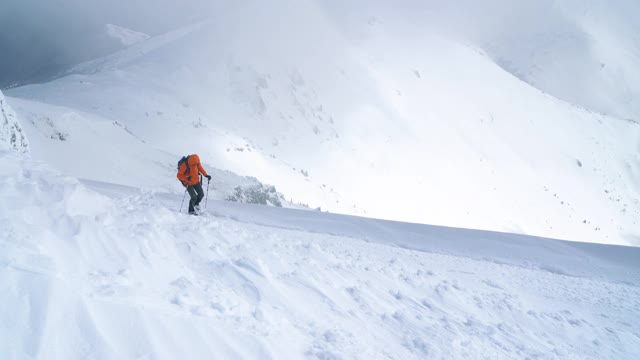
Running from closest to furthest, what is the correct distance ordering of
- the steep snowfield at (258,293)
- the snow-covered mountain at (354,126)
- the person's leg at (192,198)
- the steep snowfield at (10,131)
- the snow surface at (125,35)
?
the steep snowfield at (258,293) → the steep snowfield at (10,131) → the person's leg at (192,198) → the snow-covered mountain at (354,126) → the snow surface at (125,35)

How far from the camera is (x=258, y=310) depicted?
3.88m

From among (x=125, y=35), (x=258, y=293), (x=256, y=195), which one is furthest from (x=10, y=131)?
(x=125, y=35)

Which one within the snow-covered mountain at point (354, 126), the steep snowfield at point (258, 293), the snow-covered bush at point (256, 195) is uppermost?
the snow-covered mountain at point (354, 126)

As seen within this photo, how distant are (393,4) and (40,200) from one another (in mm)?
61775

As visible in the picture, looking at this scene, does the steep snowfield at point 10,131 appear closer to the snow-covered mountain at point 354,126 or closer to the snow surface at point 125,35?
the snow-covered mountain at point 354,126

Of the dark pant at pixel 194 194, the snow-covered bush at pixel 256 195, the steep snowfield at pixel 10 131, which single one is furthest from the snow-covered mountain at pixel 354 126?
the dark pant at pixel 194 194

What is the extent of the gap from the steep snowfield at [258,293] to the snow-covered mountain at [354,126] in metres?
9.52

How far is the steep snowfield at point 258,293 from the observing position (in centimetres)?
304

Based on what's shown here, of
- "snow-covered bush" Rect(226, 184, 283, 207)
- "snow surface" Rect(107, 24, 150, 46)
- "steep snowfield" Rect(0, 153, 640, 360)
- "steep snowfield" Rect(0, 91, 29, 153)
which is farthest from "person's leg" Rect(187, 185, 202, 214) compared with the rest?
"snow surface" Rect(107, 24, 150, 46)

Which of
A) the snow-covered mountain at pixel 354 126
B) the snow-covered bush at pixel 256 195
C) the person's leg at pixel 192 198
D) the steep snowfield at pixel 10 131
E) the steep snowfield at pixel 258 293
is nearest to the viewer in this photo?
the steep snowfield at pixel 258 293

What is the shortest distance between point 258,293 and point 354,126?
27630 mm

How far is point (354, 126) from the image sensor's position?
31.3 meters

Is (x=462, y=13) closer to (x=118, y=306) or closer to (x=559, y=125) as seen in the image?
(x=559, y=125)

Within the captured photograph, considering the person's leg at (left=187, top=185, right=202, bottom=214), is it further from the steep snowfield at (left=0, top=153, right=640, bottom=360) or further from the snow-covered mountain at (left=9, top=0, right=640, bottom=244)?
the snow-covered mountain at (left=9, top=0, right=640, bottom=244)
